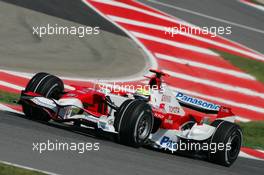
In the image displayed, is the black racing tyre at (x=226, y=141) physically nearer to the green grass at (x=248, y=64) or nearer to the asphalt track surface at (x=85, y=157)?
the asphalt track surface at (x=85, y=157)

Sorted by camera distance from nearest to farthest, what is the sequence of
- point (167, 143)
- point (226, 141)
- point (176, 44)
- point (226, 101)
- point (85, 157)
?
point (85, 157), point (226, 141), point (167, 143), point (226, 101), point (176, 44)

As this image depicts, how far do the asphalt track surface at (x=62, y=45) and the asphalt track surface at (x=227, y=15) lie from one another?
3446 millimetres

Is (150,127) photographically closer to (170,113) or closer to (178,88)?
(170,113)

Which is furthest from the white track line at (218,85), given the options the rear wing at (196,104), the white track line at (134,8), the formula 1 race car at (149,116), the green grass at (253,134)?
the formula 1 race car at (149,116)

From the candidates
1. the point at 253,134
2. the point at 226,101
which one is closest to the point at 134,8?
the point at 226,101

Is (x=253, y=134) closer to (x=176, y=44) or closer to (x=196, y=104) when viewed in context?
(x=196, y=104)

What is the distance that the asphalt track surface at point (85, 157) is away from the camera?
30.4 ft

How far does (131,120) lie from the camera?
1135 cm

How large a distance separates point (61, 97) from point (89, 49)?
28.5 feet

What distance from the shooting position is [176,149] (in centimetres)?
1232

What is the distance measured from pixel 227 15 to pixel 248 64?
195 inches

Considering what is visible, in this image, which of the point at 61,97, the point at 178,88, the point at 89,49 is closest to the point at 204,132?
the point at 61,97

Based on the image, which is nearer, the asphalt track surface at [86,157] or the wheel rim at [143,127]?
the asphalt track surface at [86,157]

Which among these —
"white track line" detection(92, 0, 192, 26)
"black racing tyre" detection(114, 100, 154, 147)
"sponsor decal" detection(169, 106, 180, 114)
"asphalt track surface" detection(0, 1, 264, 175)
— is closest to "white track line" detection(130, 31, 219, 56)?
"white track line" detection(92, 0, 192, 26)
